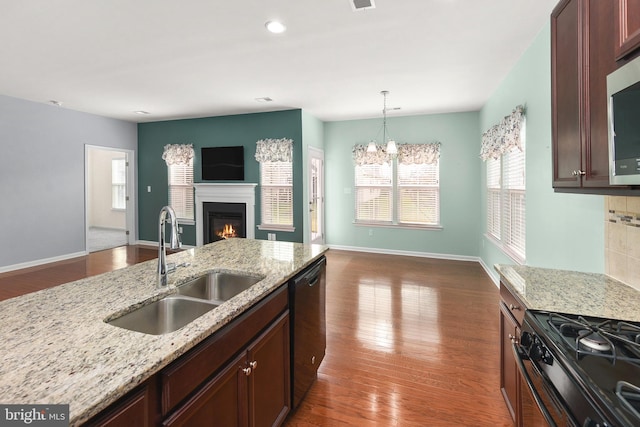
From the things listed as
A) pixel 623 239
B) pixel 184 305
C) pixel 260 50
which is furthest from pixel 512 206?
pixel 184 305

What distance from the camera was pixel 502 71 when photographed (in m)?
3.70

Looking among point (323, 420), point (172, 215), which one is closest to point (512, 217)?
point (323, 420)

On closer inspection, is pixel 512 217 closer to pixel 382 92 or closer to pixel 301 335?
pixel 382 92

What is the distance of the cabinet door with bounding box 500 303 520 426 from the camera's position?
157 centimetres

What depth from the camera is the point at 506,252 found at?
12.5 ft

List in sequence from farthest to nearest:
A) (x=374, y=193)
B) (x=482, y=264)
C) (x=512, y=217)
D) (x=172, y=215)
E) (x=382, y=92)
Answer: (x=374, y=193), (x=482, y=264), (x=382, y=92), (x=512, y=217), (x=172, y=215)

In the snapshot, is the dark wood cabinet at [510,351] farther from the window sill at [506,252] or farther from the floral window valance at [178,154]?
the floral window valance at [178,154]

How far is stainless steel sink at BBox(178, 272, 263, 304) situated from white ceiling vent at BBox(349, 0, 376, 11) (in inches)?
84.1

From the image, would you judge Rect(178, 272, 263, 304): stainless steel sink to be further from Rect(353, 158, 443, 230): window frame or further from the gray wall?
the gray wall

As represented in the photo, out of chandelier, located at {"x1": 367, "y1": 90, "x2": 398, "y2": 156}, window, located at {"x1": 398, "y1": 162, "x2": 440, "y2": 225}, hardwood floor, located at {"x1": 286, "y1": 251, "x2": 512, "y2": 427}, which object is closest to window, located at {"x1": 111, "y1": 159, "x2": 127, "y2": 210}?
chandelier, located at {"x1": 367, "y1": 90, "x2": 398, "y2": 156}

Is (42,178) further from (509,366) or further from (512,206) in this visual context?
(512,206)

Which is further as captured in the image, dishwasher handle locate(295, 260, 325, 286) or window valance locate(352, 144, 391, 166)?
window valance locate(352, 144, 391, 166)

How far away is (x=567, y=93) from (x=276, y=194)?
4.76 m

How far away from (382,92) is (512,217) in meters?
2.45
